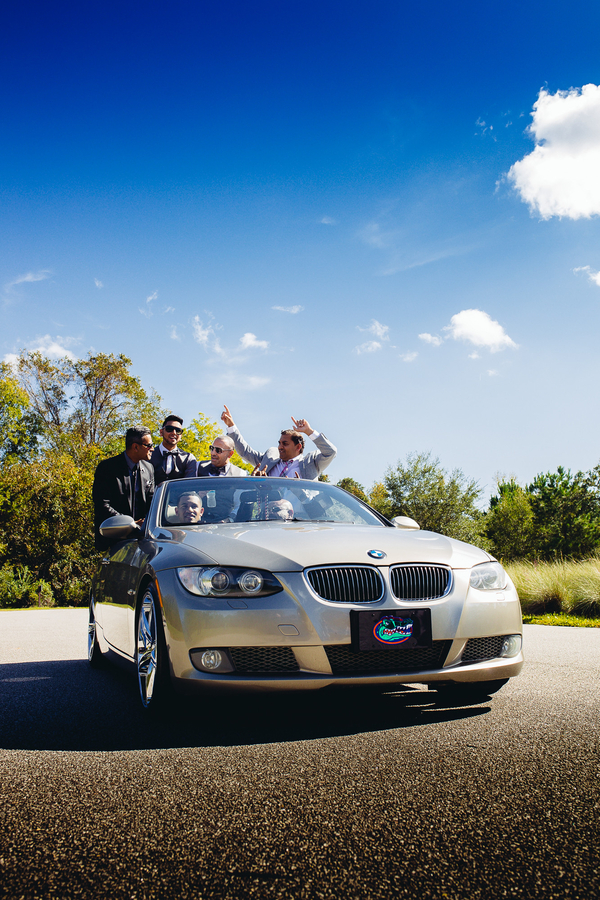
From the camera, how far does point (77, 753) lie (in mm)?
2990

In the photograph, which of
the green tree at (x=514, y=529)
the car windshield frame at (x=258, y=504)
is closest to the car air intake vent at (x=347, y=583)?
the car windshield frame at (x=258, y=504)

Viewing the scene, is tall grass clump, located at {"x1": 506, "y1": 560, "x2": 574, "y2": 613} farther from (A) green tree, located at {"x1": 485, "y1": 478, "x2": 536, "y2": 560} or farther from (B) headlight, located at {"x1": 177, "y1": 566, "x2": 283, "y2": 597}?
(A) green tree, located at {"x1": 485, "y1": 478, "x2": 536, "y2": 560}

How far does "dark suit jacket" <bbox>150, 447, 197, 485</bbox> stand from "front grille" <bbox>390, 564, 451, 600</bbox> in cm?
394

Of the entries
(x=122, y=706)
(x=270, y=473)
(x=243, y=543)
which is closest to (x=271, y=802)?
(x=243, y=543)

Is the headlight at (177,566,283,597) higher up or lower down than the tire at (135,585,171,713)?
higher up

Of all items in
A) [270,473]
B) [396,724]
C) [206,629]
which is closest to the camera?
[206,629]

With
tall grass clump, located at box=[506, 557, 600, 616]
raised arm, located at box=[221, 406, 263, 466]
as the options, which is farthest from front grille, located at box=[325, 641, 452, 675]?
tall grass clump, located at box=[506, 557, 600, 616]

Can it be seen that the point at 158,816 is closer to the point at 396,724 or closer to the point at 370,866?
the point at 370,866

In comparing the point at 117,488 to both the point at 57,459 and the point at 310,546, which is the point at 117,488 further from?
the point at 57,459

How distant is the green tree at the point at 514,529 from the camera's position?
5159cm

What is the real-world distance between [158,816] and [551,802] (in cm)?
135

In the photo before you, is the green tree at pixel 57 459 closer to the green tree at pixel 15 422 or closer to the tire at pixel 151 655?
the green tree at pixel 15 422

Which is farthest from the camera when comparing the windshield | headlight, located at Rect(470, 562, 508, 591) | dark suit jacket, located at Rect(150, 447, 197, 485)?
dark suit jacket, located at Rect(150, 447, 197, 485)

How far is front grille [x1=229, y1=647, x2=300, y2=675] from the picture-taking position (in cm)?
320
